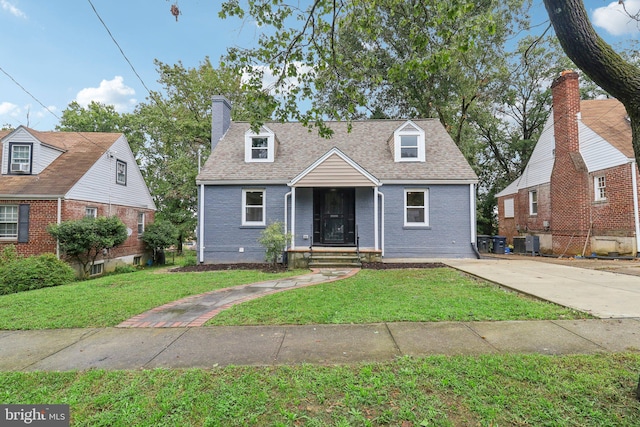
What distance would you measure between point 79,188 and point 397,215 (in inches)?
552

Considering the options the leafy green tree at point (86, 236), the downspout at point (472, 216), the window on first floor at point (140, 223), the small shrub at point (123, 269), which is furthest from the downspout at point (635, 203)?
the window on first floor at point (140, 223)

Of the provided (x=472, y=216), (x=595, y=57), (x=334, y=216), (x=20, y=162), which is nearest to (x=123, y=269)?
(x=20, y=162)

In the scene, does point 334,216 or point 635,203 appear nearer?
point 635,203

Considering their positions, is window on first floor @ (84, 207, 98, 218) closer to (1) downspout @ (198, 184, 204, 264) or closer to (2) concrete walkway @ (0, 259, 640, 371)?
(1) downspout @ (198, 184, 204, 264)

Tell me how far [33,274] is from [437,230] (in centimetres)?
1421

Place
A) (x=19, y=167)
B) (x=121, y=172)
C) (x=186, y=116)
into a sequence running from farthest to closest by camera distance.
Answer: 1. (x=186, y=116)
2. (x=121, y=172)
3. (x=19, y=167)

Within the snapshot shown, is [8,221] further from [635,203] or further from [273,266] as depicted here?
[635,203]

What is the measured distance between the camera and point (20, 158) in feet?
44.2

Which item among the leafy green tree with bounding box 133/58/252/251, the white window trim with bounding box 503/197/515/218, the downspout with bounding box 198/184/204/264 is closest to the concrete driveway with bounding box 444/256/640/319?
the downspout with bounding box 198/184/204/264

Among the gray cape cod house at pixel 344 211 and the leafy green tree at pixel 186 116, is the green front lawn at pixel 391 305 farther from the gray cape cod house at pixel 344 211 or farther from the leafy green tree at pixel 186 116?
the leafy green tree at pixel 186 116

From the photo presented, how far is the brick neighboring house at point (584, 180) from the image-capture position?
12445 mm

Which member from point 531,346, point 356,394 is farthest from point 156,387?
point 531,346

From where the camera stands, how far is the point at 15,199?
1241cm

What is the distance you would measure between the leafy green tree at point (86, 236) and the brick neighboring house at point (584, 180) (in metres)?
20.8
